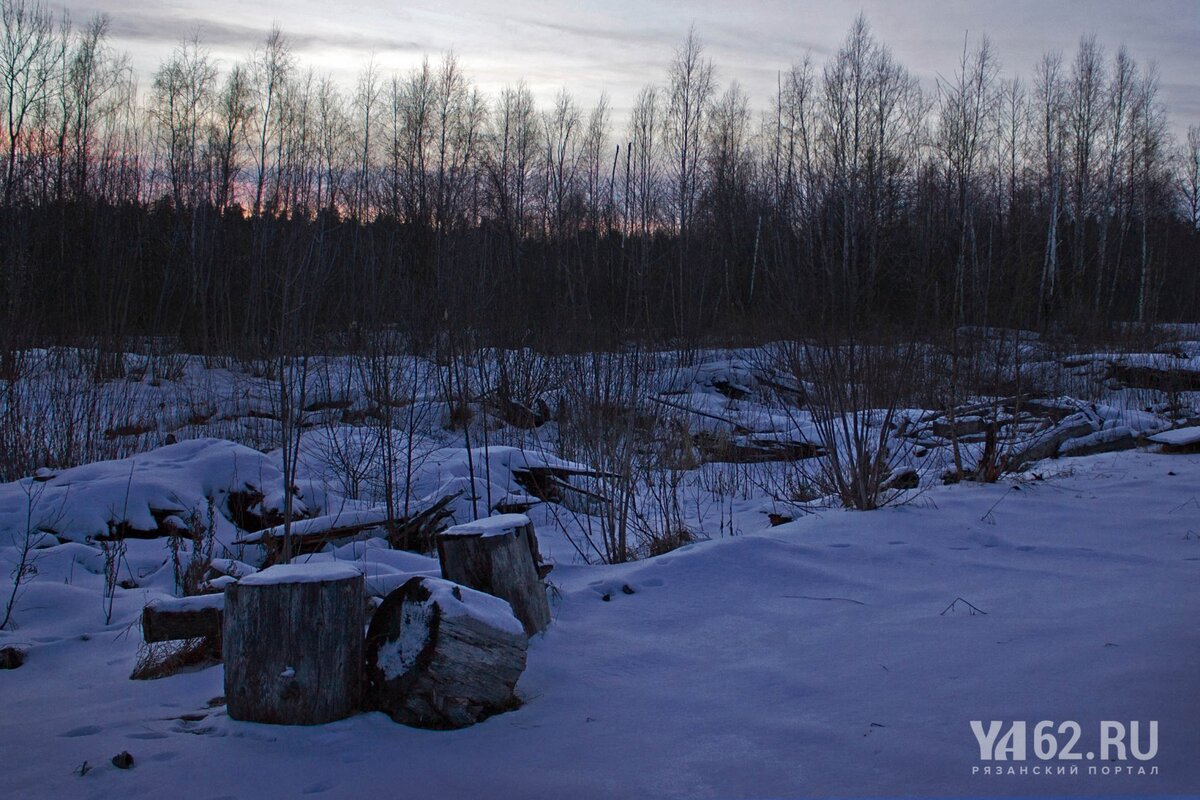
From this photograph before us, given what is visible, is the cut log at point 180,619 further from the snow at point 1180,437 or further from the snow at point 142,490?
the snow at point 1180,437

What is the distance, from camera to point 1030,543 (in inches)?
174

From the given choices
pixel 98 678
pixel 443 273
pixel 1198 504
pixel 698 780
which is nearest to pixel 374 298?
pixel 443 273

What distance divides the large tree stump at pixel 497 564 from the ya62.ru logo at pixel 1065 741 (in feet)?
5.53

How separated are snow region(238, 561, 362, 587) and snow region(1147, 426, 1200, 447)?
780cm

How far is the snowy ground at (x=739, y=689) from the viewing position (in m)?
2.12

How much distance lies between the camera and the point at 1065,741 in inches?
83.9

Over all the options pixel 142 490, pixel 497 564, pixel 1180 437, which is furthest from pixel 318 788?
pixel 1180 437

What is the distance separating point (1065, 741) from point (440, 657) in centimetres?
178

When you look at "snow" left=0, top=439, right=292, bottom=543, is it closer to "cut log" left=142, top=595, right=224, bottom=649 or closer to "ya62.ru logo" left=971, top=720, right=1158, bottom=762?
"cut log" left=142, top=595, right=224, bottom=649

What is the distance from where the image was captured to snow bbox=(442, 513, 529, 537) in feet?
10.4

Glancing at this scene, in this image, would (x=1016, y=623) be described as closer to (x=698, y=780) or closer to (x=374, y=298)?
(x=698, y=780)

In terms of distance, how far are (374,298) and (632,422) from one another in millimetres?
1804

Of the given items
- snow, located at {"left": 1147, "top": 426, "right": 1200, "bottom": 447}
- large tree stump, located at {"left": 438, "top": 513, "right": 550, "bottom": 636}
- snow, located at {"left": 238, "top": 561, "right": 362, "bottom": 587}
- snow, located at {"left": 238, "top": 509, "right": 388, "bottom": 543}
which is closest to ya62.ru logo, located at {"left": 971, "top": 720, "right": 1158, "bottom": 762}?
large tree stump, located at {"left": 438, "top": 513, "right": 550, "bottom": 636}

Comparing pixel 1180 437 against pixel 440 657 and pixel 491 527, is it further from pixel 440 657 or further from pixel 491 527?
pixel 440 657
